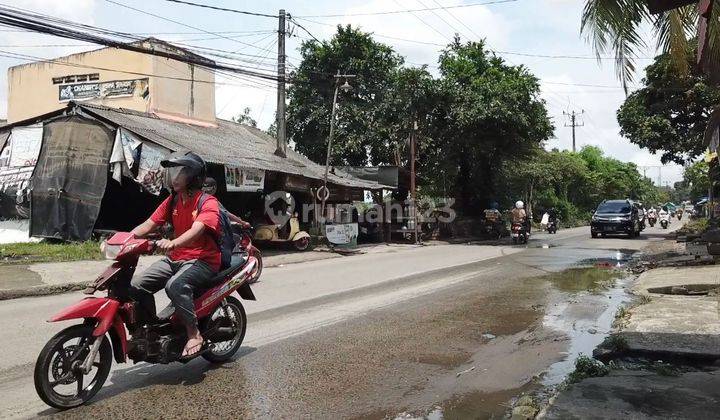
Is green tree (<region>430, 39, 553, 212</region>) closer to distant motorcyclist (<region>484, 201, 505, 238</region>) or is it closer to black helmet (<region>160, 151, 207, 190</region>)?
distant motorcyclist (<region>484, 201, 505, 238</region>)

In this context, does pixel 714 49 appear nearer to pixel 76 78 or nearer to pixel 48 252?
pixel 48 252

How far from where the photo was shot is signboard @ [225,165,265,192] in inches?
667

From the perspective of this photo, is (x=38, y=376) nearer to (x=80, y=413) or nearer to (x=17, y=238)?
(x=80, y=413)

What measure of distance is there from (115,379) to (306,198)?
19.1 metres

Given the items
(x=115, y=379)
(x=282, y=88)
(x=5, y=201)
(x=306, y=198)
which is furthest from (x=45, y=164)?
(x=115, y=379)

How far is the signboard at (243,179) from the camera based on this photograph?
1694 centimetres

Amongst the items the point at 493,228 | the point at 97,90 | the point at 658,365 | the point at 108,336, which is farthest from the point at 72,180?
the point at 97,90

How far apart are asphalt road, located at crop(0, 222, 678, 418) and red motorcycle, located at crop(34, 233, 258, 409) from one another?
214 millimetres

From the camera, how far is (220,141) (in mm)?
21078

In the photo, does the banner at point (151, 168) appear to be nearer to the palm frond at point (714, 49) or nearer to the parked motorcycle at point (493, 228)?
the palm frond at point (714, 49)

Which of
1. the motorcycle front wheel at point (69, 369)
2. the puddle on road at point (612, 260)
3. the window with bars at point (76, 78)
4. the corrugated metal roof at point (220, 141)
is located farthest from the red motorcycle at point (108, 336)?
the window with bars at point (76, 78)

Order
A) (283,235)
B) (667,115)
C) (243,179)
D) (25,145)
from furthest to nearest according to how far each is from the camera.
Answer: (667,115), (283,235), (243,179), (25,145)

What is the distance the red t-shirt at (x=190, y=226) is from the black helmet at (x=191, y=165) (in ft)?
0.36

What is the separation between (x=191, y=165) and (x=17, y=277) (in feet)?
27.4
